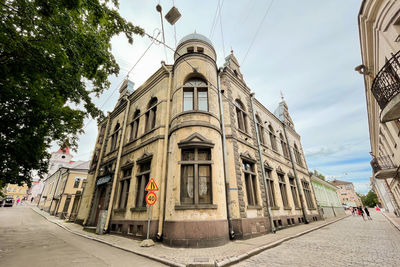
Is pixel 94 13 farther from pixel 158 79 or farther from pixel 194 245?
pixel 194 245

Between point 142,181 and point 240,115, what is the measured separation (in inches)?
324

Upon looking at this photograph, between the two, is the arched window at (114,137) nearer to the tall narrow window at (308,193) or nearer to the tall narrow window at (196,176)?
the tall narrow window at (196,176)

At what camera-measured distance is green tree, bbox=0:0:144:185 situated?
199 inches

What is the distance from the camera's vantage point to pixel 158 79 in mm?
12258

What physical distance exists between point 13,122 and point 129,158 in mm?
6183

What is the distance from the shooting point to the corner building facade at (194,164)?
7.60 meters

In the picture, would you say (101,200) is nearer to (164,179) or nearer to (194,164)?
(164,179)

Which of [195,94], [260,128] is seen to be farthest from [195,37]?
[260,128]

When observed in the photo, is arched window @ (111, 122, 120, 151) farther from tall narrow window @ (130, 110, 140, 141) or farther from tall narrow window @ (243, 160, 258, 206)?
tall narrow window @ (243, 160, 258, 206)

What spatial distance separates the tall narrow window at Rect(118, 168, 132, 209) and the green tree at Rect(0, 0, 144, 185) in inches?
179

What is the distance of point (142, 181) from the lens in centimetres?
993

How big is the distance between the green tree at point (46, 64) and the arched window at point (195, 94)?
411 cm

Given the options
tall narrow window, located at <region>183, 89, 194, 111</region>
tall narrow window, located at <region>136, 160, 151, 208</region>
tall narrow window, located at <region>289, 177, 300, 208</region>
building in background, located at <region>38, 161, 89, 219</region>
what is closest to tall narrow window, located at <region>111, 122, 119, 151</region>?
tall narrow window, located at <region>136, 160, 151, 208</region>

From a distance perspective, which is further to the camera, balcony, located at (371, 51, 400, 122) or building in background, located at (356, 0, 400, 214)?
building in background, located at (356, 0, 400, 214)
